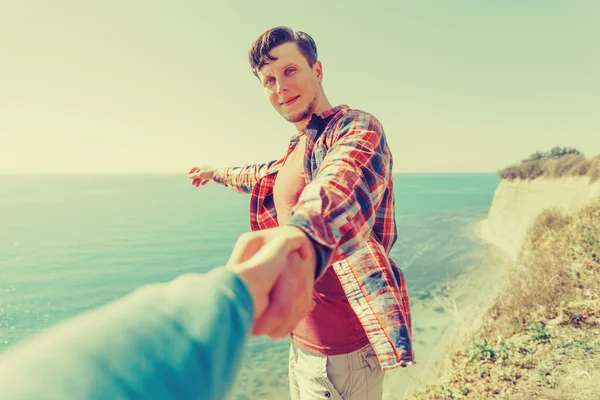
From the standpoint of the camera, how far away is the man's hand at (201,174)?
3533mm

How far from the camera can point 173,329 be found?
617mm

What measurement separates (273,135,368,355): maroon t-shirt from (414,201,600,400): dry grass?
104 inches

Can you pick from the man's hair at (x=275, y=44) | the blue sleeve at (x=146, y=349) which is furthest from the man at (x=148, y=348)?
the man's hair at (x=275, y=44)

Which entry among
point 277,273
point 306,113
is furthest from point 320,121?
point 277,273

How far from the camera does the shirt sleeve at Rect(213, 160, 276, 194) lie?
3.06m

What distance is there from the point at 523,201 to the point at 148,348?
22315 millimetres

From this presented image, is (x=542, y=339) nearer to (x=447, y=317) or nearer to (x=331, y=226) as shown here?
(x=331, y=226)

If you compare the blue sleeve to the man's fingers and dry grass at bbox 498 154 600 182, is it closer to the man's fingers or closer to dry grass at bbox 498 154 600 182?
the man's fingers

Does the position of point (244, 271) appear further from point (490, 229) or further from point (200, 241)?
point (200, 241)

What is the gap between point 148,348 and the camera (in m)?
0.56

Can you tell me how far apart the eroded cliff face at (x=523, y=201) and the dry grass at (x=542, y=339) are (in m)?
8.65

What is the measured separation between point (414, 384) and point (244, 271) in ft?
22.4

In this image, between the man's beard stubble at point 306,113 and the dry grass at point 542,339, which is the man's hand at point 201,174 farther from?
the dry grass at point 542,339

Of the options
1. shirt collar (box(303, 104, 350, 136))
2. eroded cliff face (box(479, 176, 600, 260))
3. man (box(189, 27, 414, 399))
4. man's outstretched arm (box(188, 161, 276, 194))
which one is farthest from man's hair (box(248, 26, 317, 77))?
eroded cliff face (box(479, 176, 600, 260))
